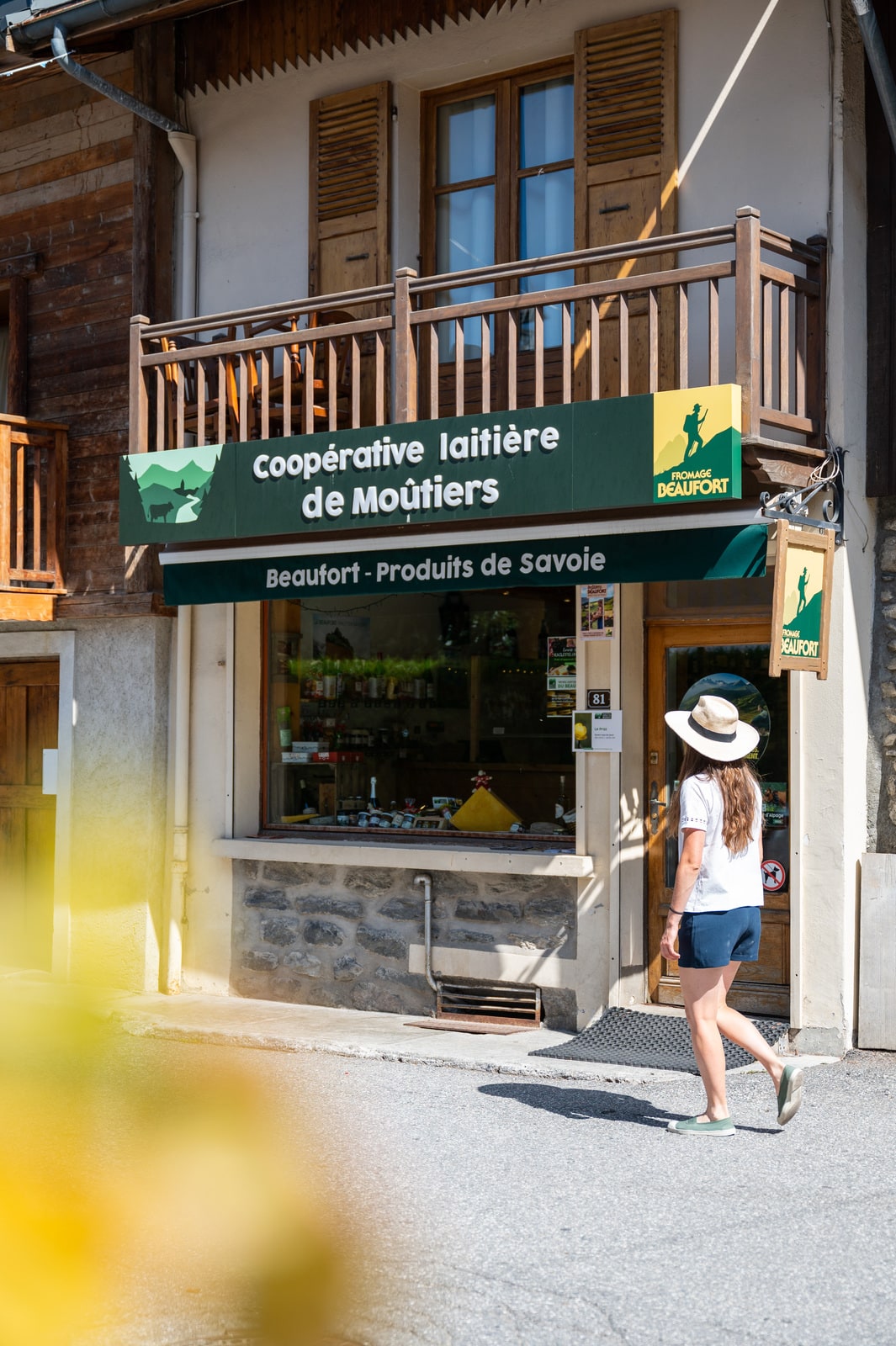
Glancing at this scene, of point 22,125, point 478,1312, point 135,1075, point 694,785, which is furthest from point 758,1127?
point 22,125

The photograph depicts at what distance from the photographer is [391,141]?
30.5 feet

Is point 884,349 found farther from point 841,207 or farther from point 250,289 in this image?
point 250,289

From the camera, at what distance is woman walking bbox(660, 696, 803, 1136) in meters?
5.85

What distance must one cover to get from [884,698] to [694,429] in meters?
1.94

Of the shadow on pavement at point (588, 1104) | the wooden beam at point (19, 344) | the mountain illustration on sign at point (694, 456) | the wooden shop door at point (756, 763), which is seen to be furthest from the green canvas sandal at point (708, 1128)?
the wooden beam at point (19, 344)

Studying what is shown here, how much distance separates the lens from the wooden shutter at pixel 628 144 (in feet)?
26.8

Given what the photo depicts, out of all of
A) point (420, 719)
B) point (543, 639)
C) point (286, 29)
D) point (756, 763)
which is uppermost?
point (286, 29)

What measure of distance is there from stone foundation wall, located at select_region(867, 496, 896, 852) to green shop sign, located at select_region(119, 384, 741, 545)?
1.27m

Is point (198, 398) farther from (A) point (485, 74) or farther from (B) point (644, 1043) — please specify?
(B) point (644, 1043)

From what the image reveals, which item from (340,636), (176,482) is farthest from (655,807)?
(176,482)

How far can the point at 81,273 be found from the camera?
10.6 meters

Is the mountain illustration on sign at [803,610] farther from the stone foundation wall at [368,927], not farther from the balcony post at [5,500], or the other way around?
the balcony post at [5,500]

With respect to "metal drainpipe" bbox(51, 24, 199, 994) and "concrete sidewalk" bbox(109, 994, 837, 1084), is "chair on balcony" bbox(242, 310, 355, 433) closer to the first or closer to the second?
"metal drainpipe" bbox(51, 24, 199, 994)

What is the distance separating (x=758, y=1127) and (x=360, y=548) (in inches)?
155
